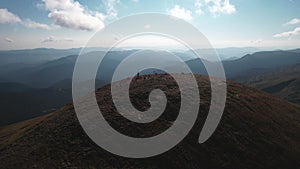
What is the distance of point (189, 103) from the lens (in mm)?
47750

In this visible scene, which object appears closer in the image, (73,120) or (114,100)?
(73,120)

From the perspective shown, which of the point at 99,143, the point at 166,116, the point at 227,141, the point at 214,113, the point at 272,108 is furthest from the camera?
the point at 272,108

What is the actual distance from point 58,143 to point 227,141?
1055 inches

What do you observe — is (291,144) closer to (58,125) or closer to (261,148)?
(261,148)

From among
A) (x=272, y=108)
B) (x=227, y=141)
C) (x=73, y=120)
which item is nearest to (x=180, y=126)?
(x=227, y=141)

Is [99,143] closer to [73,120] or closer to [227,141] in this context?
[73,120]

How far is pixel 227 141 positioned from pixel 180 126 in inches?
321

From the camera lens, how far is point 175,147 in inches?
1409

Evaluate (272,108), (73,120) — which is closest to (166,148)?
(73,120)

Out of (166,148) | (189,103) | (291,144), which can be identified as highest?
(189,103)

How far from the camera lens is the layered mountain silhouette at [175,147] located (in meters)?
31.9

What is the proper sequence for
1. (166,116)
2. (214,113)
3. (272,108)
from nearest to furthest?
(166,116)
(214,113)
(272,108)

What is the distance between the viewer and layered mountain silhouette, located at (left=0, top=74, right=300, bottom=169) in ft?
105

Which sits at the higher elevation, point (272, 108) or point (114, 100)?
point (114, 100)
